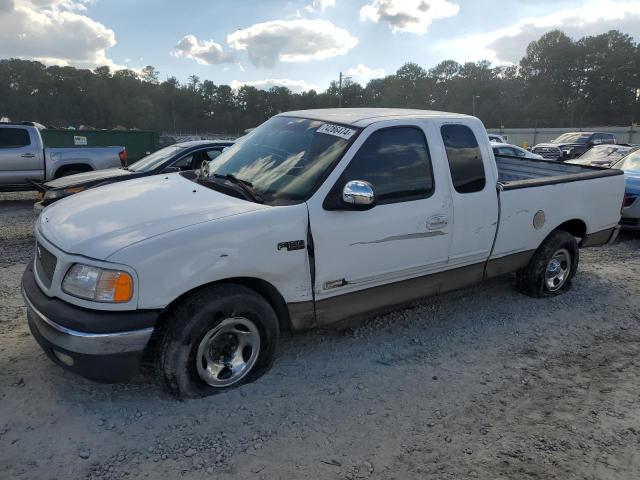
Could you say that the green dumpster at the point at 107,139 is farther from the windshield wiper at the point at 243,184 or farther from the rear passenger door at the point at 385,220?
the rear passenger door at the point at 385,220

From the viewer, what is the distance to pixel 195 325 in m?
2.98

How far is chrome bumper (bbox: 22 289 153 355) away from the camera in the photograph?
109 inches

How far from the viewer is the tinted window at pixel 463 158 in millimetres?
4125

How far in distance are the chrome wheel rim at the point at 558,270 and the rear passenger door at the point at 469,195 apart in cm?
127

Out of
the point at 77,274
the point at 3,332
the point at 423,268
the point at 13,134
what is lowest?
the point at 3,332

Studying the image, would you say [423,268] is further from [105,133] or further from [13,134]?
[105,133]

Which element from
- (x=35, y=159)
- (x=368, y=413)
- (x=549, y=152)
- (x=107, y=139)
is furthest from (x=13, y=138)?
(x=549, y=152)

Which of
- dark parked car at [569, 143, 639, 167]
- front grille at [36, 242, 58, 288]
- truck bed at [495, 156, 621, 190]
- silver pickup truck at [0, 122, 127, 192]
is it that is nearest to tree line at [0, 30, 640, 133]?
dark parked car at [569, 143, 639, 167]

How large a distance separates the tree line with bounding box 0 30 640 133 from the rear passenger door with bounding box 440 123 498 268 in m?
72.0

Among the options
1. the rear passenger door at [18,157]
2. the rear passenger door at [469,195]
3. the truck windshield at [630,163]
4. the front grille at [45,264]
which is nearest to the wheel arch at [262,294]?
the front grille at [45,264]

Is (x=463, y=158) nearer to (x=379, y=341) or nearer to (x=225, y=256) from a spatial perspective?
(x=379, y=341)

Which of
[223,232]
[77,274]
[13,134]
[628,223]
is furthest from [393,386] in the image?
[13,134]

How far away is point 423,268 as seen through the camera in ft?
13.2

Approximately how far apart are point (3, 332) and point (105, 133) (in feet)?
34.3
